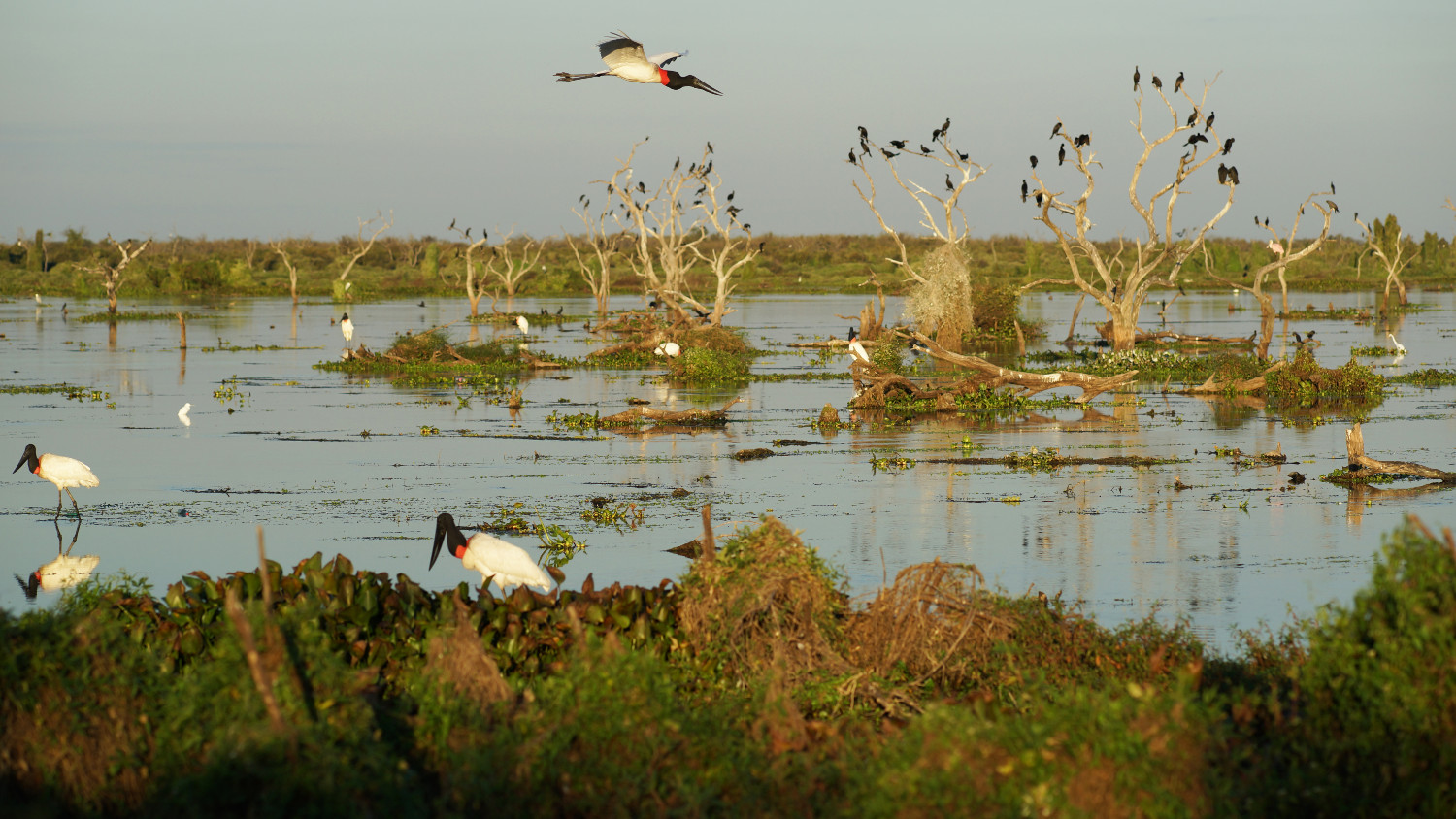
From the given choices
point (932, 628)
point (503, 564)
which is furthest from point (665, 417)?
point (932, 628)

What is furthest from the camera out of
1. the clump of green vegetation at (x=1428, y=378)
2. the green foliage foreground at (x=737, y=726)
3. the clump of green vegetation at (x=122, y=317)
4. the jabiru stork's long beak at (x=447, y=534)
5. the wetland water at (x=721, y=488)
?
the clump of green vegetation at (x=122, y=317)

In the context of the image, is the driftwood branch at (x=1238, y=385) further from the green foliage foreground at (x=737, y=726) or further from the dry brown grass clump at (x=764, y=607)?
the dry brown grass clump at (x=764, y=607)

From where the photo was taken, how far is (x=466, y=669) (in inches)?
230

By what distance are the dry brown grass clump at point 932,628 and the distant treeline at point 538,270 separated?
6824 centimetres

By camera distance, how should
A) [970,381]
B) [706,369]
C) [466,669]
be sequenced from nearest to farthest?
[466,669] < [970,381] < [706,369]

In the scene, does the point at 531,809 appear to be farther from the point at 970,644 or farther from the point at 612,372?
the point at 612,372

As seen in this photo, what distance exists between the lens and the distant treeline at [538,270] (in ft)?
288

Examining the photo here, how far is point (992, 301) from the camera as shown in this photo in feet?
143

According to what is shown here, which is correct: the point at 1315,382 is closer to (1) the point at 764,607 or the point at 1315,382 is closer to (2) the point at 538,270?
(1) the point at 764,607

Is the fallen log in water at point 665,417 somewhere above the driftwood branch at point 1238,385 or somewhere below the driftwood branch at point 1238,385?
below

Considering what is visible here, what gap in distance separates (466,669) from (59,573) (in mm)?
6623

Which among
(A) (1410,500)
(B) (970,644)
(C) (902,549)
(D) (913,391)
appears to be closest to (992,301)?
(D) (913,391)

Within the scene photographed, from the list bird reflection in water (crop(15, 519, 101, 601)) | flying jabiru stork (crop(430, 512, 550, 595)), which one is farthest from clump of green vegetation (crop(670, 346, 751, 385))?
flying jabiru stork (crop(430, 512, 550, 595))

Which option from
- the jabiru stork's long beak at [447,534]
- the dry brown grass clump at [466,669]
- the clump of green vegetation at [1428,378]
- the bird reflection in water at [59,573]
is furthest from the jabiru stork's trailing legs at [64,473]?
the clump of green vegetation at [1428,378]
